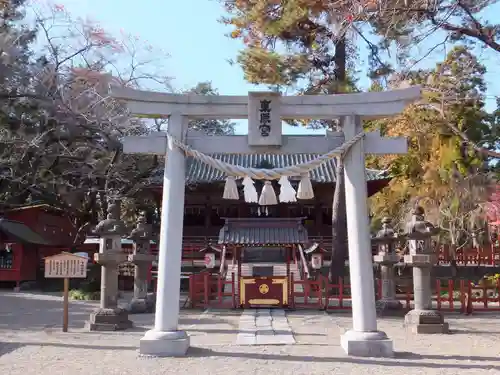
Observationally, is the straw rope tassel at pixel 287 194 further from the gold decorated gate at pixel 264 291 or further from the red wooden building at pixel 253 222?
the red wooden building at pixel 253 222

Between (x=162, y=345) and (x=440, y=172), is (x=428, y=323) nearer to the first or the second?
(x=162, y=345)

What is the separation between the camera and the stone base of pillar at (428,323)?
31.7 feet

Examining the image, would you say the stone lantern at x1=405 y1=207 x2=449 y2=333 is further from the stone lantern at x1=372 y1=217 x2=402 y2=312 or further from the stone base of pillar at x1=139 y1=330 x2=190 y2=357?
the stone base of pillar at x1=139 y1=330 x2=190 y2=357

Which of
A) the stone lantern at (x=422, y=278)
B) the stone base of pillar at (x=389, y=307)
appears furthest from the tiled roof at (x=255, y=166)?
the stone lantern at (x=422, y=278)

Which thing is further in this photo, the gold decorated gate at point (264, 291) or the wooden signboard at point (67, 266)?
the gold decorated gate at point (264, 291)

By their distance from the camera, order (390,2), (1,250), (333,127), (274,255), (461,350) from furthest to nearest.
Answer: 1. (274,255)
2. (1,250)
3. (333,127)
4. (390,2)
5. (461,350)

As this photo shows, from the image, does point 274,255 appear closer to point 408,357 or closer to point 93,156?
point 93,156

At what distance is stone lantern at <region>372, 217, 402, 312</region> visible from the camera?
12789 millimetres

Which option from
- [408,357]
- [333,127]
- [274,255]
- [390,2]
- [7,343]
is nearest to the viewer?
[408,357]

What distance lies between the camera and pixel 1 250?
19562 mm

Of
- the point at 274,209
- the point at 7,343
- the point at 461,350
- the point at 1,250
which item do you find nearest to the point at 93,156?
the point at 1,250

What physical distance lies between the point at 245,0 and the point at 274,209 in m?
9.62

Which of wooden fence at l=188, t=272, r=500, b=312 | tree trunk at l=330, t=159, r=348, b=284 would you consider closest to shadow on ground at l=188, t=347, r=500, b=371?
wooden fence at l=188, t=272, r=500, b=312

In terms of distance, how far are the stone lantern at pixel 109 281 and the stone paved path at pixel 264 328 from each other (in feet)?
8.08
